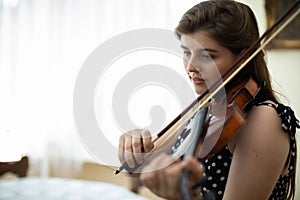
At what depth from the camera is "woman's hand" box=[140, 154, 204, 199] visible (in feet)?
1.44

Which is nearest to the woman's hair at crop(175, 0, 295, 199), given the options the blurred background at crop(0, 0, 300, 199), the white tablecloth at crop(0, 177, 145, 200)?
the white tablecloth at crop(0, 177, 145, 200)

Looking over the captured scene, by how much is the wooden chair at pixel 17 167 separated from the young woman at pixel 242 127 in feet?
5.08

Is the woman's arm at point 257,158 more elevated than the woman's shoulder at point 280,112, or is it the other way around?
the woman's shoulder at point 280,112

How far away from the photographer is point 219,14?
2.55 feet

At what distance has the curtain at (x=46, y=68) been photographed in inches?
87.0

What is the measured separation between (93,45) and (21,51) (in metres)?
0.43

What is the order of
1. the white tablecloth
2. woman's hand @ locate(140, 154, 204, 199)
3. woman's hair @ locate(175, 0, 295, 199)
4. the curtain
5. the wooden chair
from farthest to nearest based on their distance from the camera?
the curtain, the wooden chair, the white tablecloth, woman's hair @ locate(175, 0, 295, 199), woman's hand @ locate(140, 154, 204, 199)

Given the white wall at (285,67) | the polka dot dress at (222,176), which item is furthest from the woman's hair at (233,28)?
the white wall at (285,67)

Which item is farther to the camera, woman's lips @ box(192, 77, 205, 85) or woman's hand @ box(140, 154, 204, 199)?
woman's lips @ box(192, 77, 205, 85)

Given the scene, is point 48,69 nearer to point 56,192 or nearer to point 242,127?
point 56,192

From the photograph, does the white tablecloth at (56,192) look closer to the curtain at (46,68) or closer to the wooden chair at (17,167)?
the wooden chair at (17,167)

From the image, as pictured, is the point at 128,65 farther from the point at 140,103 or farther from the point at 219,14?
the point at 219,14

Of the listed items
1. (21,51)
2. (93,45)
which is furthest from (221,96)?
(21,51)

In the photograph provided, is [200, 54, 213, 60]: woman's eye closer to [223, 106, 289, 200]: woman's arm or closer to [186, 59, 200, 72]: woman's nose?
[186, 59, 200, 72]: woman's nose
